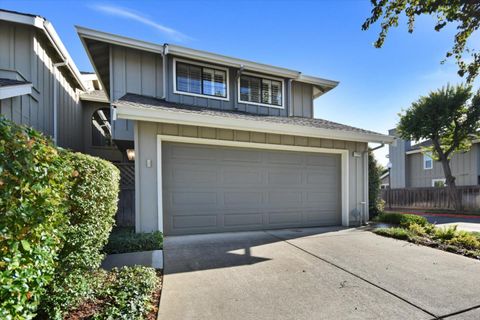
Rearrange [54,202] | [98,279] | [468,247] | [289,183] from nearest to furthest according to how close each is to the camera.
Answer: [54,202] → [98,279] → [468,247] → [289,183]

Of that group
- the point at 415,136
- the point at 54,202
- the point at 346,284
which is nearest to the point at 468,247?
the point at 346,284

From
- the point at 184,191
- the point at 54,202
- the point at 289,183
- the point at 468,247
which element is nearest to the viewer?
the point at 54,202

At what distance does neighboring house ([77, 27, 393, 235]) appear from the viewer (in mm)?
5898

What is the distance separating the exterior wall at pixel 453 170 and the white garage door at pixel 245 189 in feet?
50.6

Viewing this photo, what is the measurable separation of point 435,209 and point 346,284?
16.0m

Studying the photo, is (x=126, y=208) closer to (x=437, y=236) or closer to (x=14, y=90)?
(x=14, y=90)

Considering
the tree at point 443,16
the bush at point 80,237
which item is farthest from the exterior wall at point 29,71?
the tree at point 443,16

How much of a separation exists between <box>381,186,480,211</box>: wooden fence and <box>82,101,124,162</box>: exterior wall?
1770 cm

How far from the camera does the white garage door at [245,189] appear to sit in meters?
6.23

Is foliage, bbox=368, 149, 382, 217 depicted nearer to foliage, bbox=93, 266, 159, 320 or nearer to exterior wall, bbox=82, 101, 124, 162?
foliage, bbox=93, 266, 159, 320

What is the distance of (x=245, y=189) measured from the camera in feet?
22.6

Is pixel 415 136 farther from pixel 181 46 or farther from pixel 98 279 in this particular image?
pixel 98 279

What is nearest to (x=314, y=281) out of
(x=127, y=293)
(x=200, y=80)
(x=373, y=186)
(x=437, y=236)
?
(x=127, y=293)

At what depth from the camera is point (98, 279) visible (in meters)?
3.17
